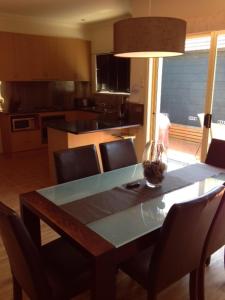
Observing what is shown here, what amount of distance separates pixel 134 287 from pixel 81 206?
Result: 80 cm

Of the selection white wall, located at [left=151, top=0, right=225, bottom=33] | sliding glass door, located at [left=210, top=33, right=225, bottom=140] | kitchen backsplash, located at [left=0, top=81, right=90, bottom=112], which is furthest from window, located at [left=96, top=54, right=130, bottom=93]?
sliding glass door, located at [left=210, top=33, right=225, bottom=140]

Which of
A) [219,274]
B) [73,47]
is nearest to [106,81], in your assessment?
[73,47]

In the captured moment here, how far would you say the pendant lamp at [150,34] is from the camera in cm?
160

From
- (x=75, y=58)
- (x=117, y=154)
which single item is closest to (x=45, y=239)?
(x=117, y=154)

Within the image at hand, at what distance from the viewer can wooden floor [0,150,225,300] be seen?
198 cm

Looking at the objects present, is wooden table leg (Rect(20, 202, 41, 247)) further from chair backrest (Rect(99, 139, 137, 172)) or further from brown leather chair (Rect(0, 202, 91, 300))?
chair backrest (Rect(99, 139, 137, 172))

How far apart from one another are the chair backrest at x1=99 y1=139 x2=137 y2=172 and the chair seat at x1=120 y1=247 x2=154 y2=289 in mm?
1016

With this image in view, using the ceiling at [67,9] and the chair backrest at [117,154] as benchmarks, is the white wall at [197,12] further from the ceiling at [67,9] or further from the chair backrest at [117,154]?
the chair backrest at [117,154]

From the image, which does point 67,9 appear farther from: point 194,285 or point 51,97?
point 194,285

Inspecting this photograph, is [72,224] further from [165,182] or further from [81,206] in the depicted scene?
[165,182]

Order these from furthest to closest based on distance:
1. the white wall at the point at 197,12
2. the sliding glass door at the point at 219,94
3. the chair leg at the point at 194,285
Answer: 1. the sliding glass door at the point at 219,94
2. the white wall at the point at 197,12
3. the chair leg at the point at 194,285

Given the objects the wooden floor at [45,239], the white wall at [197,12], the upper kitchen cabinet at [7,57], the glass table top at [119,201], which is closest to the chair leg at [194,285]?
the wooden floor at [45,239]

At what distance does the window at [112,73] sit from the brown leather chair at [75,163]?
326cm

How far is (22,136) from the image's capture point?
524cm
